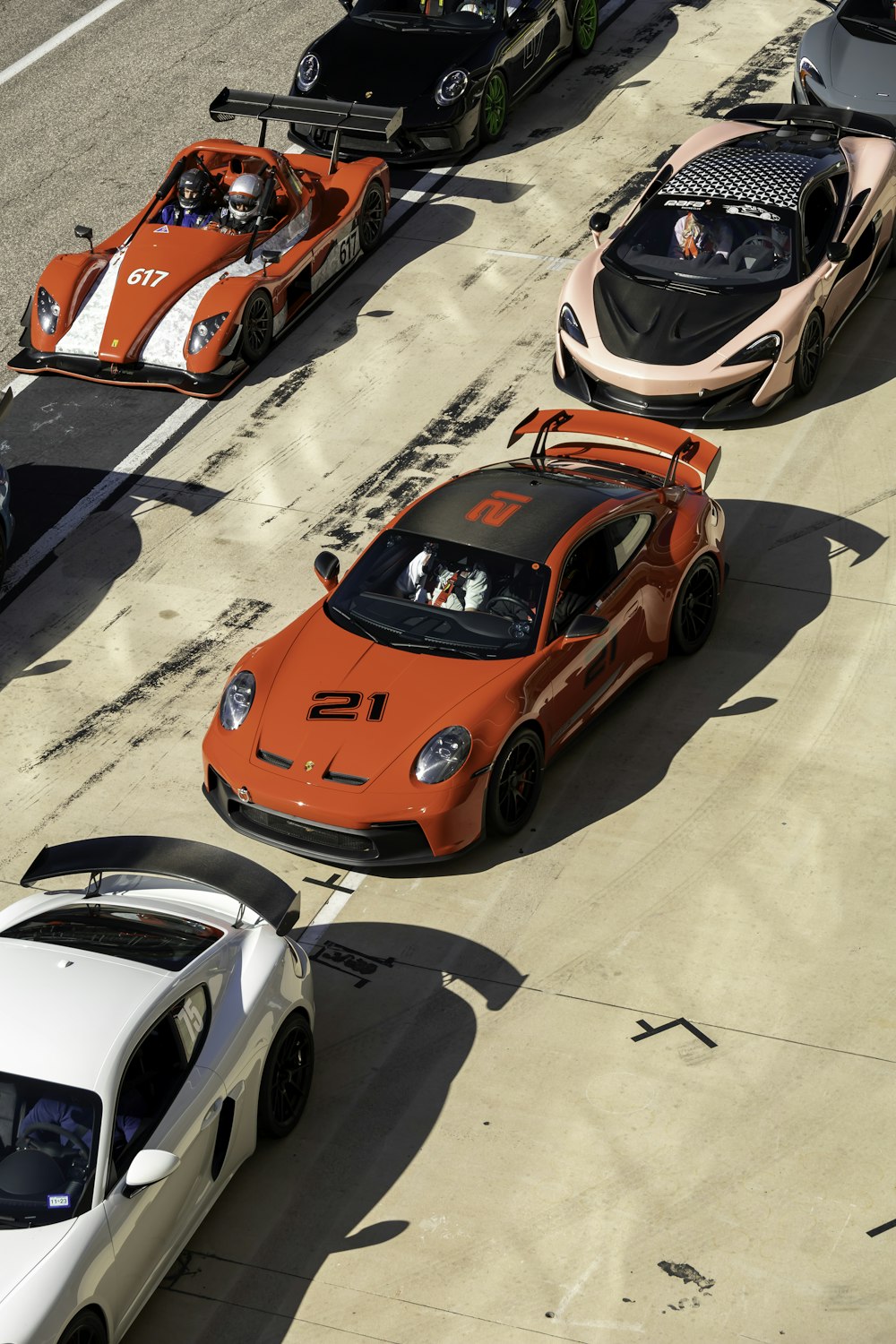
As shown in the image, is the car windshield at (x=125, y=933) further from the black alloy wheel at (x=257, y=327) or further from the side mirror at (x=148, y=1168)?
the black alloy wheel at (x=257, y=327)

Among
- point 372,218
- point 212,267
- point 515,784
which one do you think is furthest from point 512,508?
point 372,218

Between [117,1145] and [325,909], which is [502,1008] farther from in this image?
[117,1145]

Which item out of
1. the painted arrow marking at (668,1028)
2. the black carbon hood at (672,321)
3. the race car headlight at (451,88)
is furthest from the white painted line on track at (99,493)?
the painted arrow marking at (668,1028)

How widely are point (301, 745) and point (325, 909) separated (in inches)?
33.5

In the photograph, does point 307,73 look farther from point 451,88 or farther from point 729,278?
point 729,278

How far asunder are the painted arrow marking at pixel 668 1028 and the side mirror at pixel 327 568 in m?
3.38

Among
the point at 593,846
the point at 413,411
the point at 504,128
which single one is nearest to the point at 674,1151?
the point at 593,846

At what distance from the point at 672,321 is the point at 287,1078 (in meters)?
7.14

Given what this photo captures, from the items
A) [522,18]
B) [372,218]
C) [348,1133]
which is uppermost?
[522,18]

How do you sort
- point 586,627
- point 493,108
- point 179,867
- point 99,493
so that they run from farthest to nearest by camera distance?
1. point 493,108
2. point 99,493
3. point 586,627
4. point 179,867

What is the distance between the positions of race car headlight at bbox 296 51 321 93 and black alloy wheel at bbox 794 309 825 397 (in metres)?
6.09

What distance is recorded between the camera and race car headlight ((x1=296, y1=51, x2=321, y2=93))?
55.2 feet

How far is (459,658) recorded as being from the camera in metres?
9.53

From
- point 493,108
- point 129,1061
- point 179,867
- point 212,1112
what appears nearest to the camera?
point 129,1061
